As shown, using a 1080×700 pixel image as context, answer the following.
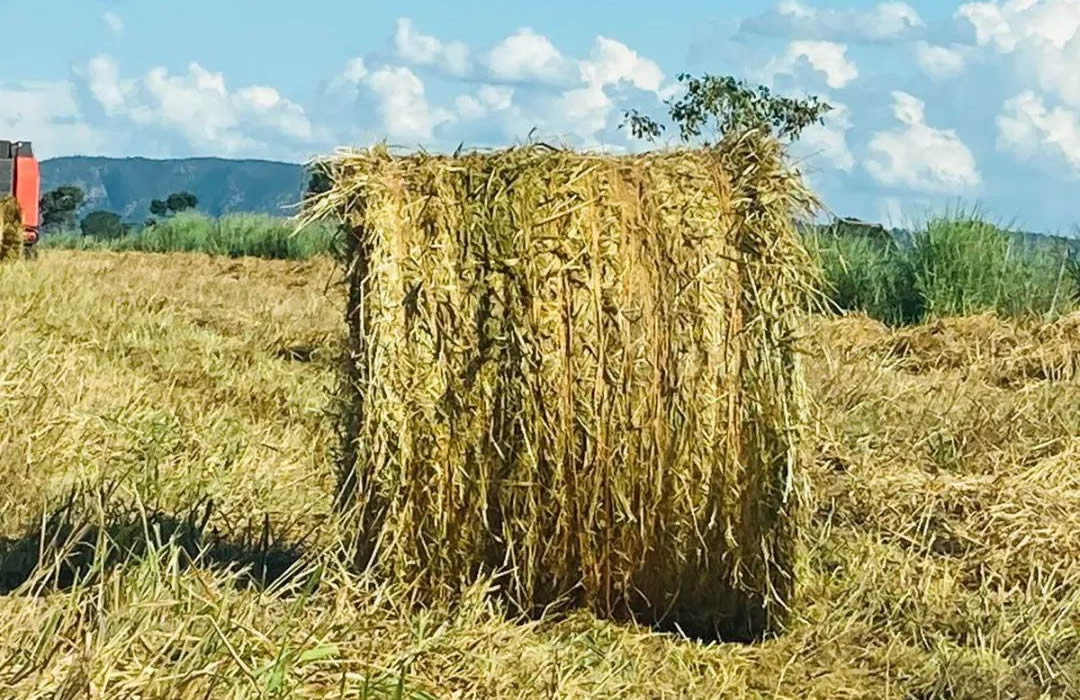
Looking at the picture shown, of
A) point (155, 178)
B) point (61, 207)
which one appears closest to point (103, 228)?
point (61, 207)

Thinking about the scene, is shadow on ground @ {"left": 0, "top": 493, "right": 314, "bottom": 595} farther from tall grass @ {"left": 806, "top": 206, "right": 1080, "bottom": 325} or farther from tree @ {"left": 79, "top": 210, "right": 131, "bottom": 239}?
tree @ {"left": 79, "top": 210, "right": 131, "bottom": 239}

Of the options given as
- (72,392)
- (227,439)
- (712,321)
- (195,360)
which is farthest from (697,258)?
(195,360)

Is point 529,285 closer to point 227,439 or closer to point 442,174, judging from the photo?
point 442,174

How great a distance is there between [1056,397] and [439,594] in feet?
14.5

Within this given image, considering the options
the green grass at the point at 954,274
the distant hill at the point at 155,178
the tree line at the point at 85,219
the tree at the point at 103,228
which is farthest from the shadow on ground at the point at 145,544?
the distant hill at the point at 155,178

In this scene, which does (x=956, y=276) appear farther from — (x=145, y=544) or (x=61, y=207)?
(x=61, y=207)

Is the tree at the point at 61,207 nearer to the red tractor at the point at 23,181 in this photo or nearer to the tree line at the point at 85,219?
the tree line at the point at 85,219

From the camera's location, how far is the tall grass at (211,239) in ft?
96.1

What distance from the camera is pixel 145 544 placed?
15.9ft

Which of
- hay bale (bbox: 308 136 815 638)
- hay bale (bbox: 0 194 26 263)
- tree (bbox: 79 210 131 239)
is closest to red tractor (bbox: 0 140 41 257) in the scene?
hay bale (bbox: 0 194 26 263)

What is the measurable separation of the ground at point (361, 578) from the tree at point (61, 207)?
32261 mm

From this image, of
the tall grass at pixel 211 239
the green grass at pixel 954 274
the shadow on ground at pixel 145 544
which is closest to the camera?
the shadow on ground at pixel 145 544

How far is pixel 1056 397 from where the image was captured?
8438mm

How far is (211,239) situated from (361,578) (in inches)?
1058
